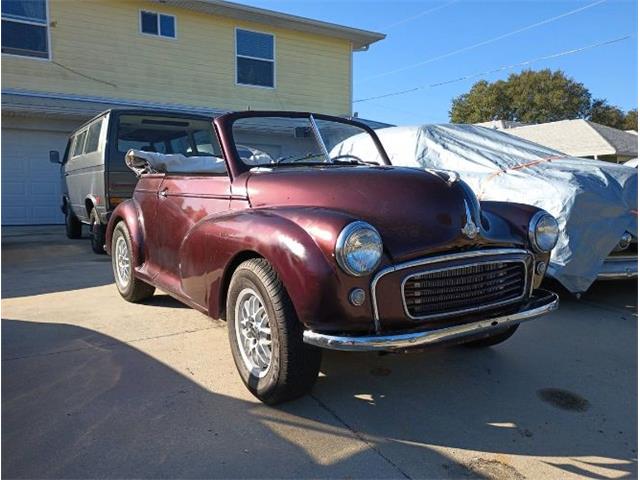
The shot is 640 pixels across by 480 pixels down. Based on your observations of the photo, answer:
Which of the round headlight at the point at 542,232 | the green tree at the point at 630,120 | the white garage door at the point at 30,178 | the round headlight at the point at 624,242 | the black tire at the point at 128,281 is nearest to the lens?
the round headlight at the point at 542,232

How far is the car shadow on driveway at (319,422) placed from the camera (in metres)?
2.37

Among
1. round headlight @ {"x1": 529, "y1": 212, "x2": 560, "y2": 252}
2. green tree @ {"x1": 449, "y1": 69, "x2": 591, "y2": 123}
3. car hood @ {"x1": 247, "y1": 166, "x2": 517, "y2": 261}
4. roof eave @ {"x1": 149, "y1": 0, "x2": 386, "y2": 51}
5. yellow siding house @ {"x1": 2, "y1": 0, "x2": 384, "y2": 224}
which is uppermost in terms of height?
green tree @ {"x1": 449, "y1": 69, "x2": 591, "y2": 123}

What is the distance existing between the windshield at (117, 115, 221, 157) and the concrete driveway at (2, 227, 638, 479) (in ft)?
11.1

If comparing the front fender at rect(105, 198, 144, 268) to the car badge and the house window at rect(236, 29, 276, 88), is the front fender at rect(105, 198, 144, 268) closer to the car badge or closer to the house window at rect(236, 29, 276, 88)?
the car badge

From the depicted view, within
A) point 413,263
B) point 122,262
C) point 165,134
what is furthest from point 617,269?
point 165,134

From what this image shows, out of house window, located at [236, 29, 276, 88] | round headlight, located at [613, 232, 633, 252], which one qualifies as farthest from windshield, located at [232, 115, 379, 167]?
house window, located at [236, 29, 276, 88]

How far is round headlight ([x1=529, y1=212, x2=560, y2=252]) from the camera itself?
3.32 metres

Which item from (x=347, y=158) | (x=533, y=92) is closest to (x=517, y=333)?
(x=347, y=158)

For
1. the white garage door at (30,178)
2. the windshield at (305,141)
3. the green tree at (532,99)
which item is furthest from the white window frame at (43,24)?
the green tree at (532,99)

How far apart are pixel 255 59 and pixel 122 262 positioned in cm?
1049

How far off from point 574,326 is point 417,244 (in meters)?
2.55

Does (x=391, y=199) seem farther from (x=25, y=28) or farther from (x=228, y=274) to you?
(x=25, y=28)

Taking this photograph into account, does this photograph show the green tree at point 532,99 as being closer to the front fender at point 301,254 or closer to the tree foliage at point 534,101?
the tree foliage at point 534,101

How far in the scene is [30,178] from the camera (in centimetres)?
1188
